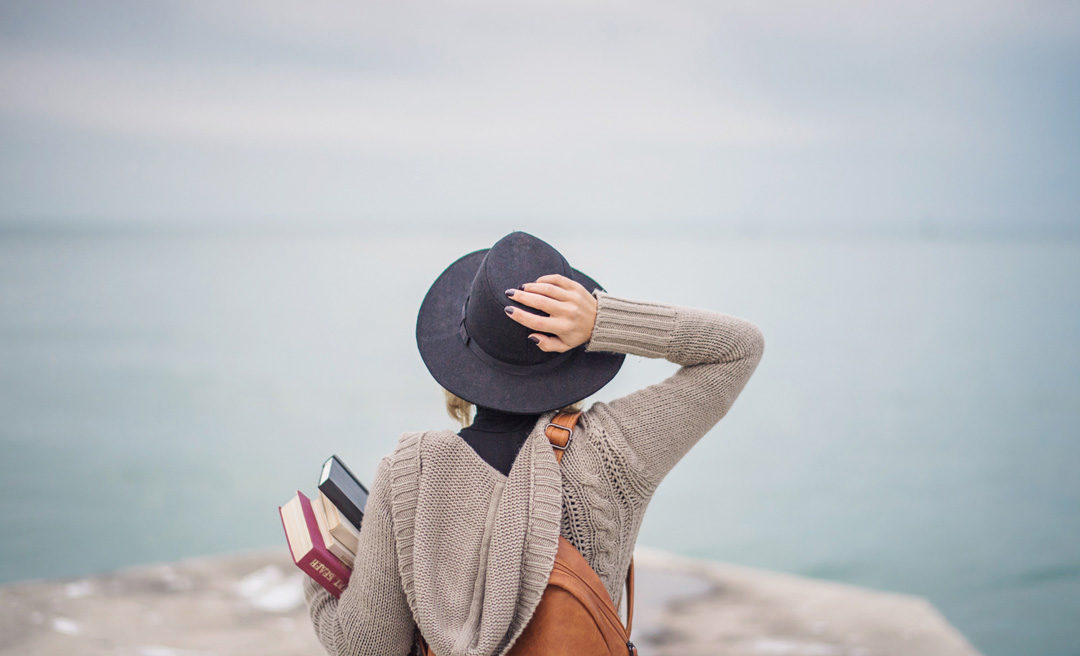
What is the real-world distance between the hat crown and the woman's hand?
0.07 feet

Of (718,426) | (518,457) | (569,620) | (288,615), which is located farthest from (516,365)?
(718,426)

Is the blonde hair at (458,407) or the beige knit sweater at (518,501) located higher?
the blonde hair at (458,407)

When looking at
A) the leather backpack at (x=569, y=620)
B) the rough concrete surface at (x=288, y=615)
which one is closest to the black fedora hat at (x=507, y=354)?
the leather backpack at (x=569, y=620)

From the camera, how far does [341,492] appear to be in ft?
Answer: 3.92

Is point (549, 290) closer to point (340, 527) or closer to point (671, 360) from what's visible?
point (671, 360)

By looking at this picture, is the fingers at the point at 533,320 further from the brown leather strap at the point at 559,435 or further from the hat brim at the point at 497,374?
the brown leather strap at the point at 559,435

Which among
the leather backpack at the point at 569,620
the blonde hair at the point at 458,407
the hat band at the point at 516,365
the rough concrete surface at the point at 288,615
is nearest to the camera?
the leather backpack at the point at 569,620

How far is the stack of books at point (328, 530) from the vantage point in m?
1.14

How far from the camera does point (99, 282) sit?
11016 mm

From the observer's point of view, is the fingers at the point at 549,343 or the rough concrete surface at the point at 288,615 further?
the rough concrete surface at the point at 288,615

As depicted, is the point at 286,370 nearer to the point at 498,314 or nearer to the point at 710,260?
the point at 498,314

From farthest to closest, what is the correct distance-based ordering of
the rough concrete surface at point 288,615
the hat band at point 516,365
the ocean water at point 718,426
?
the ocean water at point 718,426 < the rough concrete surface at point 288,615 < the hat band at point 516,365

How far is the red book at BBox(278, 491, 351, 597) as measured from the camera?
113 centimetres

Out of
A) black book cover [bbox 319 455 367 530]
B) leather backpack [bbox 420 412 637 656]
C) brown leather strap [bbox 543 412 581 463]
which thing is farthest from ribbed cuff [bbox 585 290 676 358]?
black book cover [bbox 319 455 367 530]
